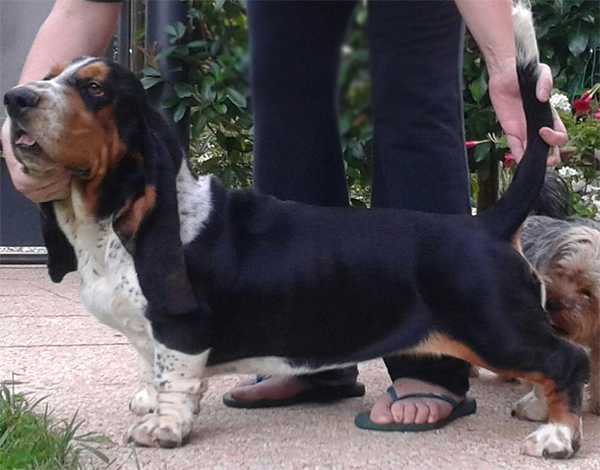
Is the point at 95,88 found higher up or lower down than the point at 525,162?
higher up

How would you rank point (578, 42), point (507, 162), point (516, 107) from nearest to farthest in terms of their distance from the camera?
point (516, 107)
point (507, 162)
point (578, 42)

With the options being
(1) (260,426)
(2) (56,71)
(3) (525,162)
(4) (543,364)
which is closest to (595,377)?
(4) (543,364)

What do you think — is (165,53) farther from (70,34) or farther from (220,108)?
(70,34)

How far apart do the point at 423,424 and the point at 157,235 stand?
978mm

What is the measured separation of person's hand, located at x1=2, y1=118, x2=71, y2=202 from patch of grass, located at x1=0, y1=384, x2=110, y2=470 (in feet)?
1.87

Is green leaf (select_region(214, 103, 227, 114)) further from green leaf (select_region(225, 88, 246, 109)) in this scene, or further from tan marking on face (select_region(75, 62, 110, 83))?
tan marking on face (select_region(75, 62, 110, 83))

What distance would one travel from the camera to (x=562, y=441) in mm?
2719

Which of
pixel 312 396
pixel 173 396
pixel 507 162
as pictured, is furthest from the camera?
pixel 507 162

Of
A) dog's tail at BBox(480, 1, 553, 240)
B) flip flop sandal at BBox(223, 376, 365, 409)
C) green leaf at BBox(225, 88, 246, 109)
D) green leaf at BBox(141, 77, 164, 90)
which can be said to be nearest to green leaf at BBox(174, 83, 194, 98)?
green leaf at BBox(141, 77, 164, 90)

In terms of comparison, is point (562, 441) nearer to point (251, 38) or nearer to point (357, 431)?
point (357, 431)

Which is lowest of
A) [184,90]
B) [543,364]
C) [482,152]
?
[543,364]

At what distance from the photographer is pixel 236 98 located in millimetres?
5824

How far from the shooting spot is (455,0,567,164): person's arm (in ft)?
9.07

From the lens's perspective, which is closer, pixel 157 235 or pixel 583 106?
pixel 157 235
